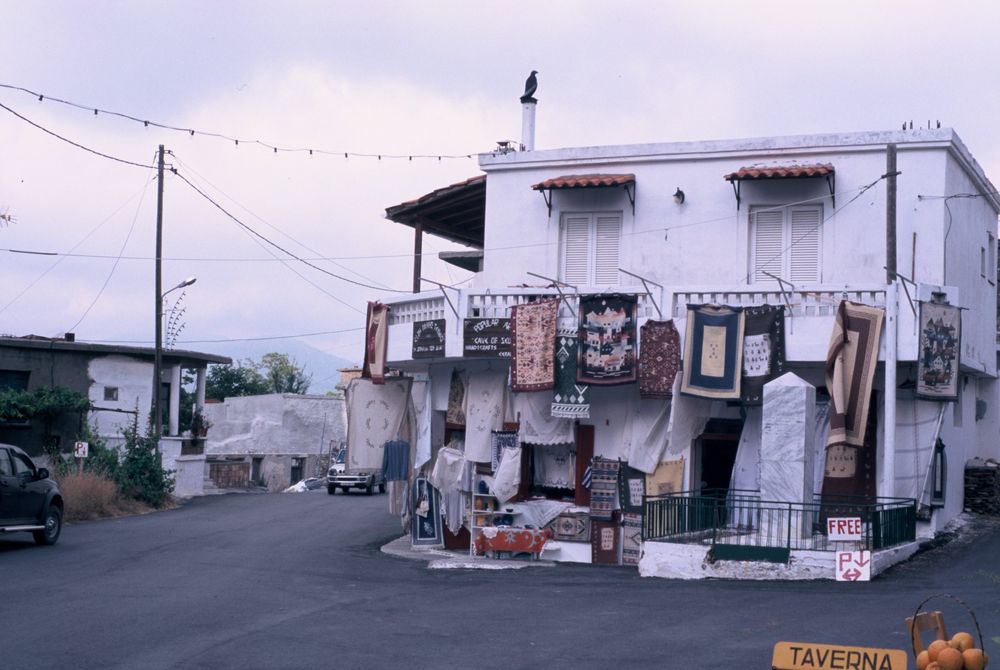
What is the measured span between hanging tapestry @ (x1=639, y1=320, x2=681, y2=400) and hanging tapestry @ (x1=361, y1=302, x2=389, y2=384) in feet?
19.3

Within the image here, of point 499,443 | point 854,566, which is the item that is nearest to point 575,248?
point 499,443

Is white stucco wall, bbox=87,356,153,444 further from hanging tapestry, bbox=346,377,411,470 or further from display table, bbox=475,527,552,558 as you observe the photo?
display table, bbox=475,527,552,558

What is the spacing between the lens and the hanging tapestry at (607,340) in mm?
19969

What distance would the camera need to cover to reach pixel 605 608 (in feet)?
45.0

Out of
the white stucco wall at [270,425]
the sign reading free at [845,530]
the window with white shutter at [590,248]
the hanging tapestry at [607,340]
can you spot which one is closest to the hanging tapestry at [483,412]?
the hanging tapestry at [607,340]

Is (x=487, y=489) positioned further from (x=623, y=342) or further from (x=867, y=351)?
(x=867, y=351)

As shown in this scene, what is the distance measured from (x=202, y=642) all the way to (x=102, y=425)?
29.0 metres

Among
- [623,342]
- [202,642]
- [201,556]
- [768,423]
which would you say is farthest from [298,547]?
[202,642]

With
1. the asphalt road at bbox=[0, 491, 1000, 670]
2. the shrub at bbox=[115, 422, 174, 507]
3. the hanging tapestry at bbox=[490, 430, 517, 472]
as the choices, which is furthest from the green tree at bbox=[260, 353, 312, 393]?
the asphalt road at bbox=[0, 491, 1000, 670]

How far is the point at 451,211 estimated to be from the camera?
27.2m

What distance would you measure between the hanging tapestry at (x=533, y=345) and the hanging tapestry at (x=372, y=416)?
4356 millimetres

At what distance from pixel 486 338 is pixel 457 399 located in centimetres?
250

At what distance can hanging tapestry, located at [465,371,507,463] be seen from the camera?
2219cm

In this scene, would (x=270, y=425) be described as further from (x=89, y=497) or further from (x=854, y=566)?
(x=854, y=566)
